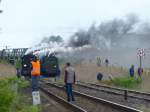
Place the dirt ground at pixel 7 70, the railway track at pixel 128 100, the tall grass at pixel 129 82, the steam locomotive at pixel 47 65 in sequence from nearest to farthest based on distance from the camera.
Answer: the railway track at pixel 128 100, the tall grass at pixel 129 82, the dirt ground at pixel 7 70, the steam locomotive at pixel 47 65

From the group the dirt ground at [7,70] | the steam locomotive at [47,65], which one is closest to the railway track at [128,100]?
the dirt ground at [7,70]

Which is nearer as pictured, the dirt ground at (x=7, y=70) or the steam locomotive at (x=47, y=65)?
the dirt ground at (x=7, y=70)

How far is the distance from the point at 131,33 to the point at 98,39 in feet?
42.3

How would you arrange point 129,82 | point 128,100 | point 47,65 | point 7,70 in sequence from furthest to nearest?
point 7,70
point 47,65
point 129,82
point 128,100

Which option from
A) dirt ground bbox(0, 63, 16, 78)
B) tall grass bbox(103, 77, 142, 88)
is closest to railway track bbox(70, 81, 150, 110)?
dirt ground bbox(0, 63, 16, 78)

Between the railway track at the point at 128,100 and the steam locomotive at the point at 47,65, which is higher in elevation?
the steam locomotive at the point at 47,65

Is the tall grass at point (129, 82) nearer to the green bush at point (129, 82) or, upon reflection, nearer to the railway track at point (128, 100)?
the green bush at point (129, 82)

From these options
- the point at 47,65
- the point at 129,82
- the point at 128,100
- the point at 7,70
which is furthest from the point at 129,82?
the point at 7,70

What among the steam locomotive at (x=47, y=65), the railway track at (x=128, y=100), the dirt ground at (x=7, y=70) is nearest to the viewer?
the railway track at (x=128, y=100)

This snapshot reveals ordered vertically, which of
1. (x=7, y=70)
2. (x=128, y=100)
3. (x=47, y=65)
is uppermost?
(x=47, y=65)

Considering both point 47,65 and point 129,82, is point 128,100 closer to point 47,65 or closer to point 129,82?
point 129,82

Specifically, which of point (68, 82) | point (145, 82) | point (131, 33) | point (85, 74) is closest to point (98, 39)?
point (85, 74)

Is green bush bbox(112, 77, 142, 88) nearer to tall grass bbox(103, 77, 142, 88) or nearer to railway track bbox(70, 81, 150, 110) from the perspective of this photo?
tall grass bbox(103, 77, 142, 88)

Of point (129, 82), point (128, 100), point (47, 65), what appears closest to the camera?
point (128, 100)
